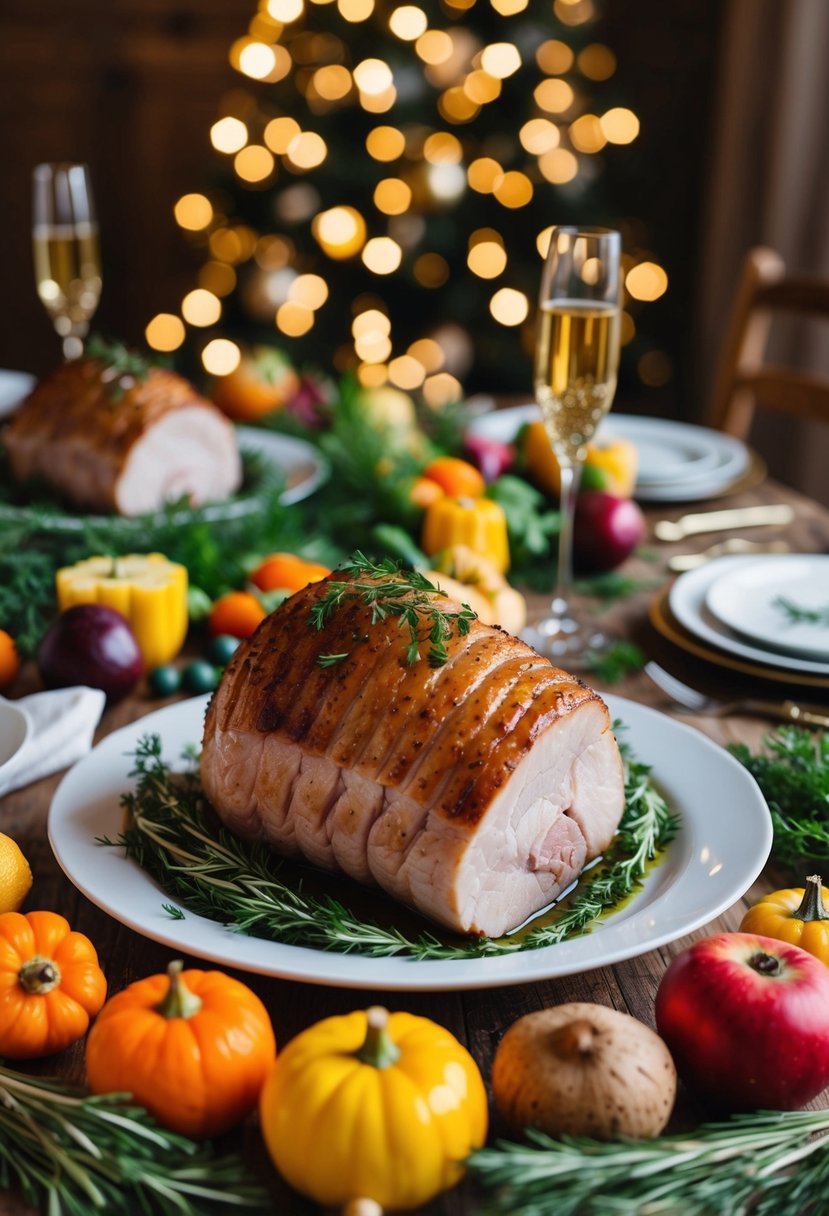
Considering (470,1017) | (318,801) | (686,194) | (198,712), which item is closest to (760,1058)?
(470,1017)

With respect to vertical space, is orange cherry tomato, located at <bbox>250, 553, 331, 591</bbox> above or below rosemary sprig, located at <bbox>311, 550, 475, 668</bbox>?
below

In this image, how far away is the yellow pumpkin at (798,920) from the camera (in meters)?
1.23

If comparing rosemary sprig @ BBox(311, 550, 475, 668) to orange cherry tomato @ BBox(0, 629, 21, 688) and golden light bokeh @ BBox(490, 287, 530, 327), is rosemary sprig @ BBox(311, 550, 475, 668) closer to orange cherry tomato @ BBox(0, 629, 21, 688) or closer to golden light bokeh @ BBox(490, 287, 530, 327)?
orange cherry tomato @ BBox(0, 629, 21, 688)

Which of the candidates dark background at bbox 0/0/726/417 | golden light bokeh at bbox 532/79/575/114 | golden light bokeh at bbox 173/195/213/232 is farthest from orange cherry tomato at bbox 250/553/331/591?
golden light bokeh at bbox 173/195/213/232

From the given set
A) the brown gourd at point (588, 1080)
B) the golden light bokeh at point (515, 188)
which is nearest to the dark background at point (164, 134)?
the golden light bokeh at point (515, 188)

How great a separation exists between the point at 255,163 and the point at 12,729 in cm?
400

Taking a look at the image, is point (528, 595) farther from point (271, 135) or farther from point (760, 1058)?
point (271, 135)

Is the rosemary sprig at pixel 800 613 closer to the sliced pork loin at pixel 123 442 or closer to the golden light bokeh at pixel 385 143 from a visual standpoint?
the sliced pork loin at pixel 123 442

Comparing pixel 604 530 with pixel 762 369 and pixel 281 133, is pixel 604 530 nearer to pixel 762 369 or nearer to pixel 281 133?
pixel 762 369

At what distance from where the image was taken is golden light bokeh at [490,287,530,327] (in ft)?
17.3

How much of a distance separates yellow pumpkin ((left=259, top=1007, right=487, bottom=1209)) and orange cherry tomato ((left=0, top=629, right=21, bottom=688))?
1.14 meters

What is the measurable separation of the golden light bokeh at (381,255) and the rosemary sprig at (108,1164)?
444 cm

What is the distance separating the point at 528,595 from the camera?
2.39m

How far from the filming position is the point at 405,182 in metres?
5.02
